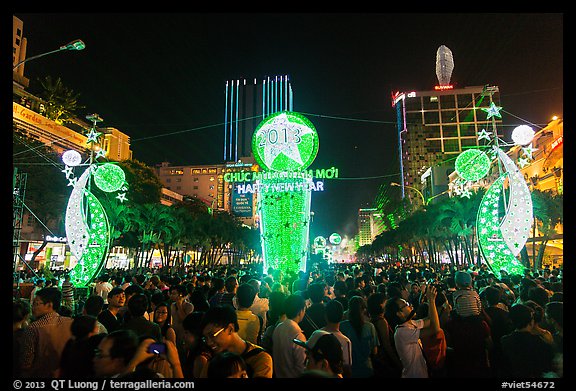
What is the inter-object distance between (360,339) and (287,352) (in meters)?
0.96

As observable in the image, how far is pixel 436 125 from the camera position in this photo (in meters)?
117

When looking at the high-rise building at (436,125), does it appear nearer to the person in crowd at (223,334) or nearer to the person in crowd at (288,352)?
the person in crowd at (288,352)

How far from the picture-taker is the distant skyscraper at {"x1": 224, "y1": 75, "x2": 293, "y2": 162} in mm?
99438

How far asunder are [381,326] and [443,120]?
12082 cm

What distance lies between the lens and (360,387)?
326 centimetres

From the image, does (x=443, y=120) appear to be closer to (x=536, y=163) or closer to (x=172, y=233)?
(x=536, y=163)

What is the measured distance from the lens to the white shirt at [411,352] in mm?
4508

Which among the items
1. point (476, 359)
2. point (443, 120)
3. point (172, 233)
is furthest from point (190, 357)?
point (443, 120)

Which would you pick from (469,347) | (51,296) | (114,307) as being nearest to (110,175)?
(114,307)

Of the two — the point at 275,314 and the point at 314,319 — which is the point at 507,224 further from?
the point at 275,314

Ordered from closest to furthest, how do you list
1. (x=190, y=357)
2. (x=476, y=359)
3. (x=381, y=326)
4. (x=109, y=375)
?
(x=109, y=375)
(x=190, y=357)
(x=476, y=359)
(x=381, y=326)

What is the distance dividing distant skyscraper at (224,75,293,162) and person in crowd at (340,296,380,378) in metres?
91.2

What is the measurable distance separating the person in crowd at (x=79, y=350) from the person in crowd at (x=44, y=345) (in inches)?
4.1
